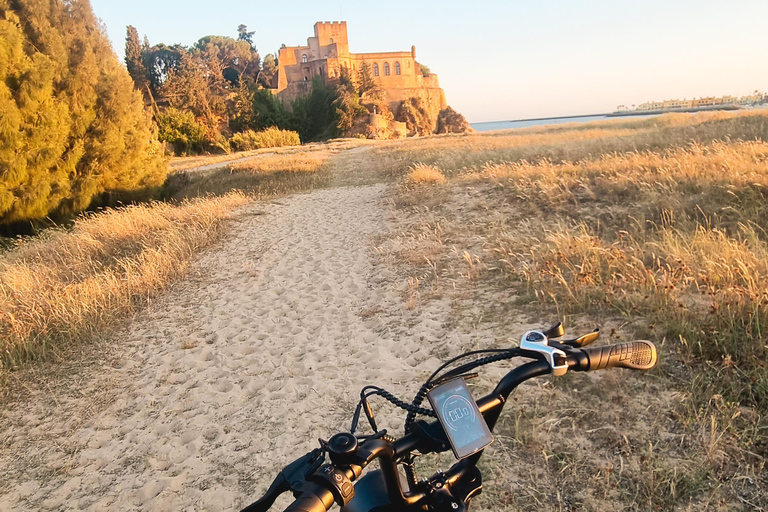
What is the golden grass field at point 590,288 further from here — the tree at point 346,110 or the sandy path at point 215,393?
the tree at point 346,110

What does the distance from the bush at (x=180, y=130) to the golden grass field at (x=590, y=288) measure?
28.8 m

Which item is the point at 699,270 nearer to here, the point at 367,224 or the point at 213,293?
the point at 213,293

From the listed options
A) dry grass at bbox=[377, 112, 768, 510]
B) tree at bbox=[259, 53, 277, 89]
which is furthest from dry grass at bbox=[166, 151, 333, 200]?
tree at bbox=[259, 53, 277, 89]

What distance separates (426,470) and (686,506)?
1413 millimetres

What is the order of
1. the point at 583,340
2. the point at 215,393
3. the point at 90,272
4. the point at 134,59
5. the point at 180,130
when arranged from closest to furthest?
1. the point at 583,340
2. the point at 215,393
3. the point at 90,272
4. the point at 180,130
5. the point at 134,59

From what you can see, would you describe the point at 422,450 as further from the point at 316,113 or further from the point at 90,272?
the point at 316,113

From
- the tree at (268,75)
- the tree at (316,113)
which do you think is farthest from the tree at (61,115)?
the tree at (268,75)

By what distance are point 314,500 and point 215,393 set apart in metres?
3.70

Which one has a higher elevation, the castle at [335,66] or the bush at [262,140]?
the castle at [335,66]

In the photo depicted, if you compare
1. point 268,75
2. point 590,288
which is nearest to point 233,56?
point 268,75

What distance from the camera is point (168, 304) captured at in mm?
6582

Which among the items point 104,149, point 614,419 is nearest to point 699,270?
point 614,419

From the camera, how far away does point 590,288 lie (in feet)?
15.2

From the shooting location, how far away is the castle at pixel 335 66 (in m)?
57.6
